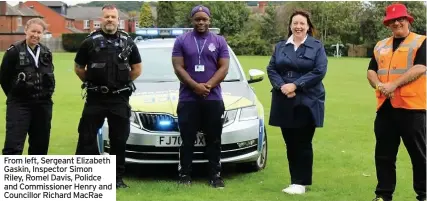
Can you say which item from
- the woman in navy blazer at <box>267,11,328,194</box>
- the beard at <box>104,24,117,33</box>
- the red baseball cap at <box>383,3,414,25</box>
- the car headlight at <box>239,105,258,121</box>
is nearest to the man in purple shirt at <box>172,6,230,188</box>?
the car headlight at <box>239,105,258,121</box>

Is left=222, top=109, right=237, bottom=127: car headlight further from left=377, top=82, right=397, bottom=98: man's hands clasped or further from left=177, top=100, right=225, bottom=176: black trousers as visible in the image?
left=377, top=82, right=397, bottom=98: man's hands clasped

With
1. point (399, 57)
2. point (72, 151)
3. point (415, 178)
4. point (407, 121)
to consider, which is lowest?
point (72, 151)

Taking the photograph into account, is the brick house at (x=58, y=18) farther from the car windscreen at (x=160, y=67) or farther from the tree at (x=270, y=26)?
the car windscreen at (x=160, y=67)

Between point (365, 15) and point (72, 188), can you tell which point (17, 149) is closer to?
point (72, 188)

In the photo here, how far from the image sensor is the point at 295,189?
6.26m

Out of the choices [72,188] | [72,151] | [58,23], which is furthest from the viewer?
[58,23]

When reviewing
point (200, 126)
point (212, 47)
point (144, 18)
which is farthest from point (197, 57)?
point (144, 18)

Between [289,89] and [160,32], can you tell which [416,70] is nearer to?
[289,89]

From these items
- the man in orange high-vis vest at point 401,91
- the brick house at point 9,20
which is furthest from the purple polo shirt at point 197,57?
the brick house at point 9,20

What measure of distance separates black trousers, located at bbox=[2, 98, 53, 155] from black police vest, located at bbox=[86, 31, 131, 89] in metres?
0.60

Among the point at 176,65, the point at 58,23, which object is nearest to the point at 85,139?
the point at 176,65

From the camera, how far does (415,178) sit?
575cm

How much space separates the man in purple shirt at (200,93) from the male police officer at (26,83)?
1.34 meters

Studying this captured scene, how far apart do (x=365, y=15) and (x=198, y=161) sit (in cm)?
5671
